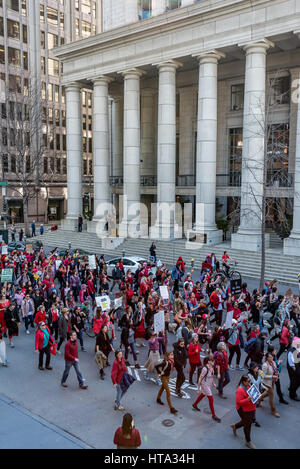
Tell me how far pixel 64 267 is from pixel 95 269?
5.60 feet

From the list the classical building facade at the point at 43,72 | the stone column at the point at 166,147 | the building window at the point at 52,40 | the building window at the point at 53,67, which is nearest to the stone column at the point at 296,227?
the stone column at the point at 166,147

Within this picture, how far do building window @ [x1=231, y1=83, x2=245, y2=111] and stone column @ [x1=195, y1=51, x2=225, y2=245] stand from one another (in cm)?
671

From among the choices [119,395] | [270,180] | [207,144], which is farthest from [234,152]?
[119,395]

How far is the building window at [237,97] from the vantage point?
114 ft

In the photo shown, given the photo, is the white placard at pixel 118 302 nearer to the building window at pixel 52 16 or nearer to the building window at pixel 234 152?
the building window at pixel 234 152

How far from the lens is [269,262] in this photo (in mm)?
24594

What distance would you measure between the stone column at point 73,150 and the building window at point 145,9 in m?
8.45

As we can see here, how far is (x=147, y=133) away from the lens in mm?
41625

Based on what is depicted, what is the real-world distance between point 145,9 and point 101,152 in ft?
39.0

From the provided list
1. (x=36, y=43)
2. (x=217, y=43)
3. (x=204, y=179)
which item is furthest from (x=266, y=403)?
(x=36, y=43)

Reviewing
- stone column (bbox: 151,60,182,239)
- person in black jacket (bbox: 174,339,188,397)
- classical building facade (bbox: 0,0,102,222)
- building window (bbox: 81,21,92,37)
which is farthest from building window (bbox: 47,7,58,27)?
person in black jacket (bbox: 174,339,188,397)

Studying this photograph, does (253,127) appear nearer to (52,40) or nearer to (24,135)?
(24,135)

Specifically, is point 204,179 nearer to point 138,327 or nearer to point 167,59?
point 167,59
